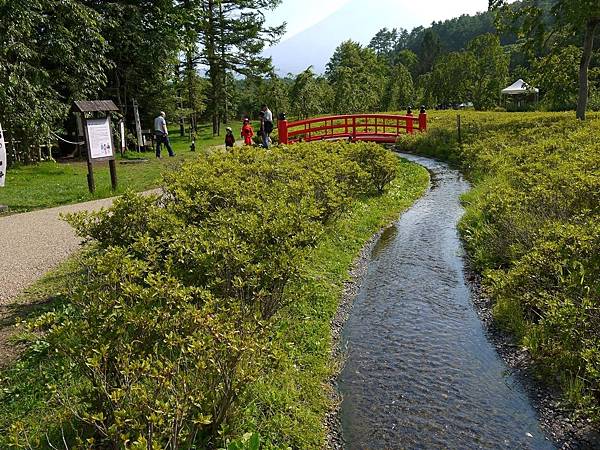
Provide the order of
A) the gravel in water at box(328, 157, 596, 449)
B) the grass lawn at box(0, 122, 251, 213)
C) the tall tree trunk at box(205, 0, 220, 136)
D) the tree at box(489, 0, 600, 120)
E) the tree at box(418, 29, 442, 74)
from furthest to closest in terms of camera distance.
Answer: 1. the tree at box(418, 29, 442, 74)
2. the tall tree trunk at box(205, 0, 220, 136)
3. the tree at box(489, 0, 600, 120)
4. the grass lawn at box(0, 122, 251, 213)
5. the gravel in water at box(328, 157, 596, 449)

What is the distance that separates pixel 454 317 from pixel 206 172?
4352 millimetres

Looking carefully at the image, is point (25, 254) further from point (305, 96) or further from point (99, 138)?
point (305, 96)

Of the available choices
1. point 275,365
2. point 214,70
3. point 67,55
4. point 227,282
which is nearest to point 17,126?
point 67,55

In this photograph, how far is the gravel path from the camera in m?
6.66

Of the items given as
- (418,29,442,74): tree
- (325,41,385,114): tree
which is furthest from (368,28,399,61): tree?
(325,41,385,114): tree

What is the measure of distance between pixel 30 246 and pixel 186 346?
563cm

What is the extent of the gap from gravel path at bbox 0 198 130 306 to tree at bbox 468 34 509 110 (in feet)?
129

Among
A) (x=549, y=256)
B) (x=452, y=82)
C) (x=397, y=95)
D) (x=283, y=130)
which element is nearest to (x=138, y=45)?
(x=283, y=130)

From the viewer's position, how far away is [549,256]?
574 cm

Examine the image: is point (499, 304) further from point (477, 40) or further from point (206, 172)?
point (477, 40)

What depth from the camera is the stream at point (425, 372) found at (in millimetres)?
4332

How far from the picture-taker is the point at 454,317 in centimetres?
651

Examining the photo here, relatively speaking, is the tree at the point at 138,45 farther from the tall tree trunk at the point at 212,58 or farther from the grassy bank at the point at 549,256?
the grassy bank at the point at 549,256

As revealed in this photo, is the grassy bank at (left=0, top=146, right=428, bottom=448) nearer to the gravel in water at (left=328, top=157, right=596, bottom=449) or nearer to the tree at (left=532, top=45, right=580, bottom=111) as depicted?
the gravel in water at (left=328, top=157, right=596, bottom=449)
